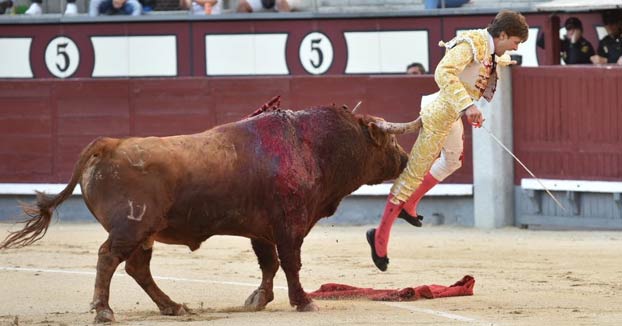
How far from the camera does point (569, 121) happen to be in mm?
12719

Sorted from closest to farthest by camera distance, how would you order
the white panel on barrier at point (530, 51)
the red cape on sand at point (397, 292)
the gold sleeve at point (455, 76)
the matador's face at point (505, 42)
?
the gold sleeve at point (455, 76)
the matador's face at point (505, 42)
the red cape on sand at point (397, 292)
the white panel on barrier at point (530, 51)

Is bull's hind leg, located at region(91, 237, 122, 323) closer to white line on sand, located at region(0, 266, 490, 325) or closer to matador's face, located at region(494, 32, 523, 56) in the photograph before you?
white line on sand, located at region(0, 266, 490, 325)

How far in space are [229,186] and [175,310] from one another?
2.22 ft

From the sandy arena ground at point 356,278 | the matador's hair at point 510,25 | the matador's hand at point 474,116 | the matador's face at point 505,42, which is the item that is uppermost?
the matador's hair at point 510,25

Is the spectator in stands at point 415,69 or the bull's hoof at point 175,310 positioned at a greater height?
the spectator in stands at point 415,69

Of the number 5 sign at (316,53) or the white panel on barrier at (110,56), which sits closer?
the number 5 sign at (316,53)

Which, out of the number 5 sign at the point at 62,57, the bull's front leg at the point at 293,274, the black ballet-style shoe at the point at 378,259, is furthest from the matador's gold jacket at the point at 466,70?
the number 5 sign at the point at 62,57

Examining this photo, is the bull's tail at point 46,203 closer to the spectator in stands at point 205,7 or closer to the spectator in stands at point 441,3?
the spectator in stands at point 441,3

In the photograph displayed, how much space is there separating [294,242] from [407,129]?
0.84 m

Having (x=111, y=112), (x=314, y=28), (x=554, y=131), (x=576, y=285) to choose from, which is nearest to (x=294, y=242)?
(x=576, y=285)

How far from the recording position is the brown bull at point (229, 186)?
309 inches

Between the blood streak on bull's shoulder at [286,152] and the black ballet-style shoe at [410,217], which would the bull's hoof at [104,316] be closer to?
the blood streak on bull's shoulder at [286,152]

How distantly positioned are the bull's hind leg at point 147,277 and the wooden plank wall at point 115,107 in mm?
5600

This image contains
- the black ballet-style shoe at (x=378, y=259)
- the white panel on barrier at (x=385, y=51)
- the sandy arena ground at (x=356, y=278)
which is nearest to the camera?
the sandy arena ground at (x=356, y=278)
